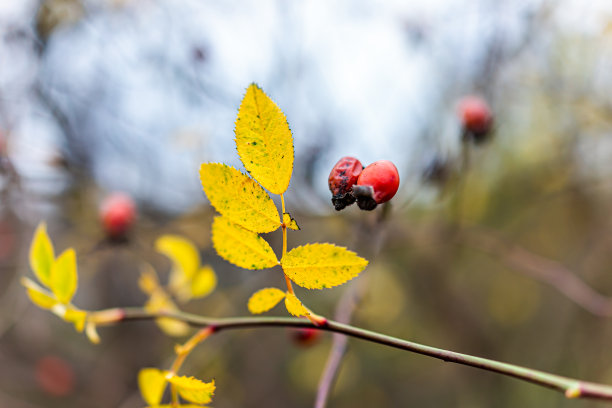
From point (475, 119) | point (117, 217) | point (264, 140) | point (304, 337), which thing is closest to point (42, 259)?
point (264, 140)

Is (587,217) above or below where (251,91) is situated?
below

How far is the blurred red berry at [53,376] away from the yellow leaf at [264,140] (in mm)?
2958

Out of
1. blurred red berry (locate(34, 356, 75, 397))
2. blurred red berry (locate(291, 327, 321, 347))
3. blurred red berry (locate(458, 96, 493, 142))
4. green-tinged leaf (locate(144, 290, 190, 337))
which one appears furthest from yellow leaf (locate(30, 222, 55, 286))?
blurred red berry (locate(34, 356, 75, 397))

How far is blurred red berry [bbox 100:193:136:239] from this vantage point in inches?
73.8

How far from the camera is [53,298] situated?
717 millimetres

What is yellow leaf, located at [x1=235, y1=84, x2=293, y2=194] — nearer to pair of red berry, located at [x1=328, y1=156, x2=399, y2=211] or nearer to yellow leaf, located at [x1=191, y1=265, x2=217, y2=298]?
pair of red berry, located at [x1=328, y1=156, x2=399, y2=211]

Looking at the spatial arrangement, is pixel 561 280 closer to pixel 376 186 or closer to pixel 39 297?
pixel 376 186

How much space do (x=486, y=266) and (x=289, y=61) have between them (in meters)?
2.54

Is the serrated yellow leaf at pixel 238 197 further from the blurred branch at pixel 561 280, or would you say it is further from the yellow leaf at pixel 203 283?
the blurred branch at pixel 561 280

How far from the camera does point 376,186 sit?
1.98ft

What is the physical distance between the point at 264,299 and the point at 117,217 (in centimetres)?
151

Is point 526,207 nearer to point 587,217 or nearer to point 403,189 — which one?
point 587,217

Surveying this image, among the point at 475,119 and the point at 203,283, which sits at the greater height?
the point at 475,119

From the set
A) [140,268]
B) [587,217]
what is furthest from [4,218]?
[587,217]
